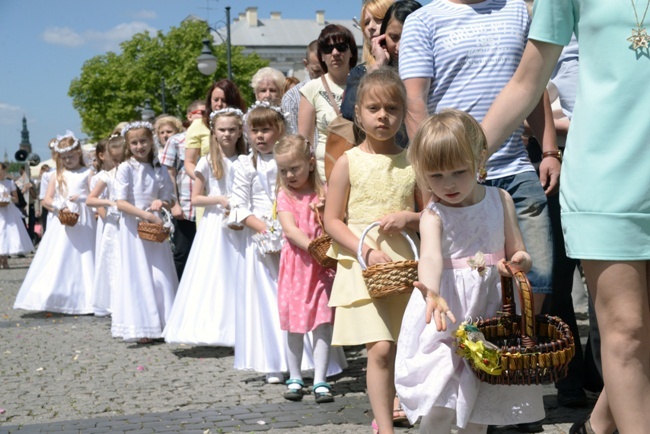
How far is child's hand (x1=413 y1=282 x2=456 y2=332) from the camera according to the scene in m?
3.88

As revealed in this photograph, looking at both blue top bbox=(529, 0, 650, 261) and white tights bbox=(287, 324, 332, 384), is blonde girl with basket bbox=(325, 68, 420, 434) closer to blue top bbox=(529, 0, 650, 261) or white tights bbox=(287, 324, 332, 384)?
white tights bbox=(287, 324, 332, 384)

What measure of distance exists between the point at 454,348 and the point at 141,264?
21.9ft

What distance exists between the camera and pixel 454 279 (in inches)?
171

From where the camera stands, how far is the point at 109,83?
83625 mm

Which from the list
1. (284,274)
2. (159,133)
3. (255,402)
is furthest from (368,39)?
(159,133)

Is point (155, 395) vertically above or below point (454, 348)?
below

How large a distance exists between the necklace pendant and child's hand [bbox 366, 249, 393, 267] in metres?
2.00

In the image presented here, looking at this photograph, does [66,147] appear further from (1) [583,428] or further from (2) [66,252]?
(1) [583,428]

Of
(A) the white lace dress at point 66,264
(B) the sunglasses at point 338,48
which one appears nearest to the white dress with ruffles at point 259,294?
(B) the sunglasses at point 338,48

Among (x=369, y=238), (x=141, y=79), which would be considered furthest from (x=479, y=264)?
(x=141, y=79)

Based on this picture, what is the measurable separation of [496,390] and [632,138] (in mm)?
1140

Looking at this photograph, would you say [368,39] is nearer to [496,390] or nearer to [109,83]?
[496,390]

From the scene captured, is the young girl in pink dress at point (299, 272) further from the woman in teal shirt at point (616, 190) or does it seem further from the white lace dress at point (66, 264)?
the white lace dress at point (66, 264)

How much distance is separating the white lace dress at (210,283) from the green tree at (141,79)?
239 feet
